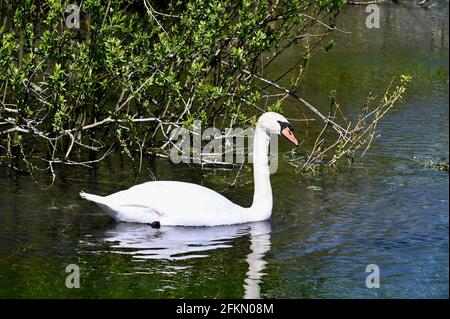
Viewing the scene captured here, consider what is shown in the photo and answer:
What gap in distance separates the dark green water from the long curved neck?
0.15 m

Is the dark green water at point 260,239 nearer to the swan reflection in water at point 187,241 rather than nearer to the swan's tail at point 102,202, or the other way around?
the swan reflection in water at point 187,241

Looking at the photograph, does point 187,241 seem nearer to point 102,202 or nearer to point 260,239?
point 260,239

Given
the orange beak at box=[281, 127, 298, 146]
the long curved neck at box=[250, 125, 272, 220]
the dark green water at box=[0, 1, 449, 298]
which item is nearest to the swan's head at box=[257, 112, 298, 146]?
the orange beak at box=[281, 127, 298, 146]

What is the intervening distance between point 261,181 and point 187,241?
1485 millimetres

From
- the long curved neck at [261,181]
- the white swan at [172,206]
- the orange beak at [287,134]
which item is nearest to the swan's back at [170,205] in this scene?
the white swan at [172,206]

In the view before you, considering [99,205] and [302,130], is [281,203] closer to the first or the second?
[99,205]

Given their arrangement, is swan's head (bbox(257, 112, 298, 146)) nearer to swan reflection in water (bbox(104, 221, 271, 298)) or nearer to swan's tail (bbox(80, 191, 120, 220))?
swan reflection in water (bbox(104, 221, 271, 298))

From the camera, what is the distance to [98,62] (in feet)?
42.1

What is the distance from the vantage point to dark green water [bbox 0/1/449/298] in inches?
384

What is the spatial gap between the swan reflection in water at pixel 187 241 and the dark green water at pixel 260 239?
0.5 inches

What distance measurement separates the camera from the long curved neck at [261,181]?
1201cm

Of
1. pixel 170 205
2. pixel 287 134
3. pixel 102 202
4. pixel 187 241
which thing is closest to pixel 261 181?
pixel 287 134

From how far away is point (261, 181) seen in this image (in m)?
12.3
